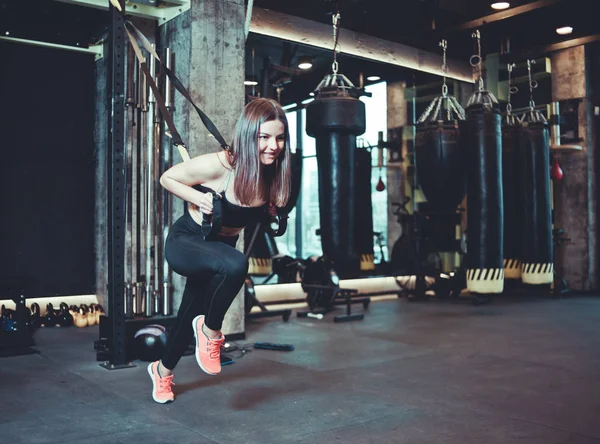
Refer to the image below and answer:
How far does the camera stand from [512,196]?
6438mm

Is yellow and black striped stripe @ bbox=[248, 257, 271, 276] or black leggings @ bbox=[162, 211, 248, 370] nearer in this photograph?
black leggings @ bbox=[162, 211, 248, 370]

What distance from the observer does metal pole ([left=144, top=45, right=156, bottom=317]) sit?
15.6 ft

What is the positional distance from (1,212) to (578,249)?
24.4ft

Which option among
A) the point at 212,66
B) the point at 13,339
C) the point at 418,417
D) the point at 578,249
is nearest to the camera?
the point at 418,417

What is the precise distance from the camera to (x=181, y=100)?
488 centimetres

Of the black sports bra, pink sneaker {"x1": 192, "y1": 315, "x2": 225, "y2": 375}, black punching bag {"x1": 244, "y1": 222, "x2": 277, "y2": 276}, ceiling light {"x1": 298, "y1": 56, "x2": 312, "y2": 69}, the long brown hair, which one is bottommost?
pink sneaker {"x1": 192, "y1": 315, "x2": 225, "y2": 375}

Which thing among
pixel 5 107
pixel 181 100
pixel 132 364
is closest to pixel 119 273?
pixel 132 364

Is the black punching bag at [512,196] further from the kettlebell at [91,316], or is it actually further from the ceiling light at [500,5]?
the kettlebell at [91,316]

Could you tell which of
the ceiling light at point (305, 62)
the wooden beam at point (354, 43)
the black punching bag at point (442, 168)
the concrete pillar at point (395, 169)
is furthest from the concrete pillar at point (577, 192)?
the black punching bag at point (442, 168)

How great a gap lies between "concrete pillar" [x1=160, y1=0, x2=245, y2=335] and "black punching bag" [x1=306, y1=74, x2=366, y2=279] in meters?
0.93

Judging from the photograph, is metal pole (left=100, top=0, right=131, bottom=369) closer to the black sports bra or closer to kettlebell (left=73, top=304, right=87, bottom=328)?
the black sports bra

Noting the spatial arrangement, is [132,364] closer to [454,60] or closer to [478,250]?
[478,250]

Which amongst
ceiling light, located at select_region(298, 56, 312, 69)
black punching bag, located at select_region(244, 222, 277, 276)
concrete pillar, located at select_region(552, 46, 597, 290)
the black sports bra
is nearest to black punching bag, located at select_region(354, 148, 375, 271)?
black punching bag, located at select_region(244, 222, 277, 276)

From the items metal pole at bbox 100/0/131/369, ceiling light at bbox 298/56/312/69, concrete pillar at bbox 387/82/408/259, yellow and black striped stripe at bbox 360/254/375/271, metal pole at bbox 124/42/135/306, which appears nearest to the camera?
metal pole at bbox 100/0/131/369
